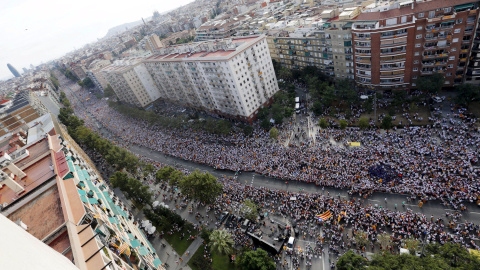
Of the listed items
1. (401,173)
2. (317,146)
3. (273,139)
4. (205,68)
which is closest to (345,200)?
(401,173)

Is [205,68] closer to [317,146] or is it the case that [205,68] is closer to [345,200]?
[317,146]

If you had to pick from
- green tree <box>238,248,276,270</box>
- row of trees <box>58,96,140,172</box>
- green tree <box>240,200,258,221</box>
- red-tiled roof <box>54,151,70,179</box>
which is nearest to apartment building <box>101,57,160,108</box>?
row of trees <box>58,96,140,172</box>

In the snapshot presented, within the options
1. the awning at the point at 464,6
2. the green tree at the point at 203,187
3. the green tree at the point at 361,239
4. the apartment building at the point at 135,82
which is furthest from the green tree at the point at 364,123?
the apartment building at the point at 135,82

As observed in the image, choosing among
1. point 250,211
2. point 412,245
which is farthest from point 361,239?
point 250,211

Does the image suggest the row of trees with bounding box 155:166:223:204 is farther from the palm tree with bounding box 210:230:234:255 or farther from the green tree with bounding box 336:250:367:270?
the green tree with bounding box 336:250:367:270

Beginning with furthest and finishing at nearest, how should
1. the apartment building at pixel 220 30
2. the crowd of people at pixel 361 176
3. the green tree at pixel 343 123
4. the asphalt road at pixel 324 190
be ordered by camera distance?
the apartment building at pixel 220 30
the green tree at pixel 343 123
the asphalt road at pixel 324 190
the crowd of people at pixel 361 176

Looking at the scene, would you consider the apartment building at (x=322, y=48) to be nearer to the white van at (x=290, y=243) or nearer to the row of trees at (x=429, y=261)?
the white van at (x=290, y=243)
